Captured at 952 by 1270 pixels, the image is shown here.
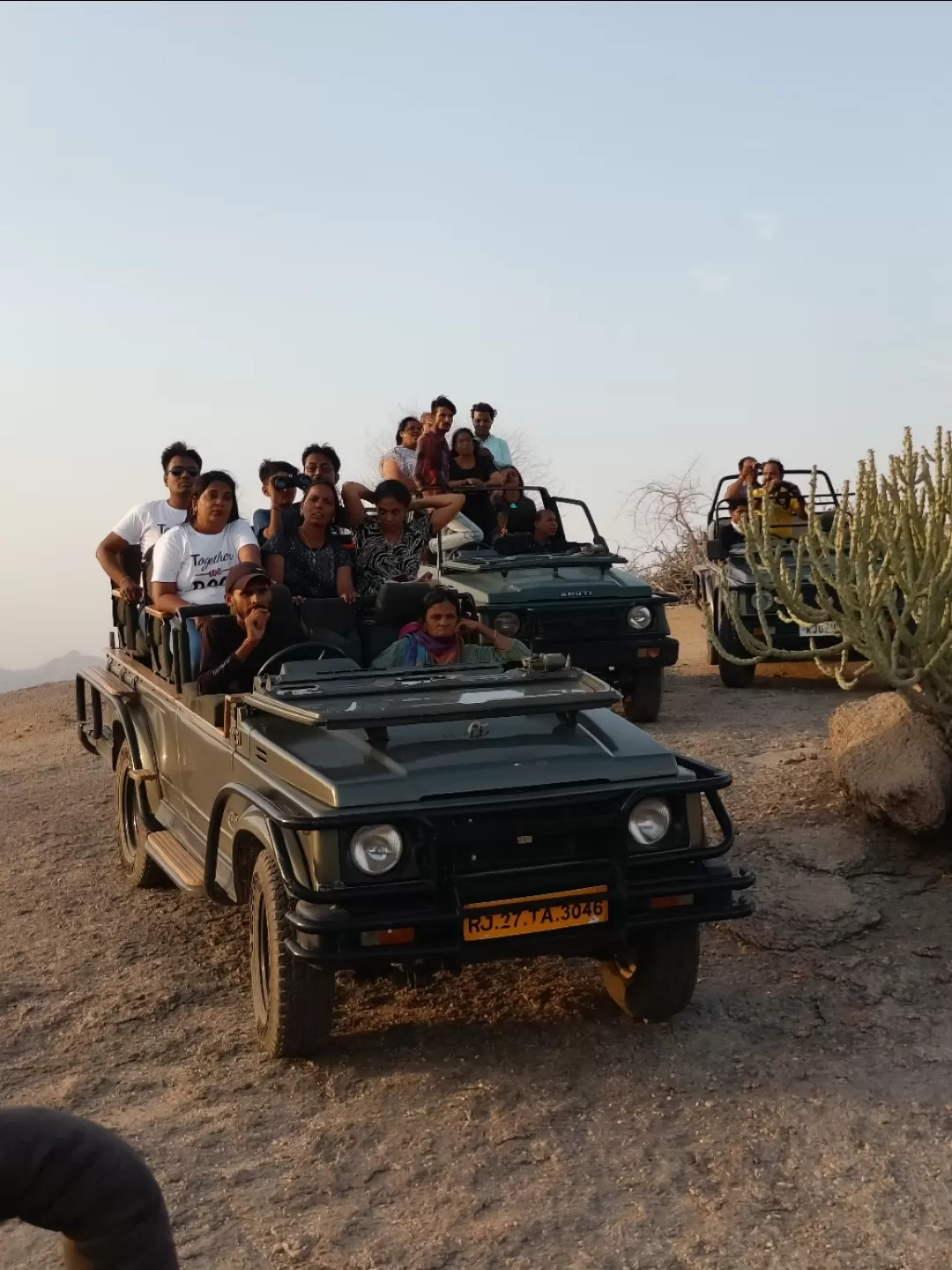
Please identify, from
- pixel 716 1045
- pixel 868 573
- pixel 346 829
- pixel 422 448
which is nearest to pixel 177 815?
pixel 346 829

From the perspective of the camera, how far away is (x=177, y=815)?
228 inches

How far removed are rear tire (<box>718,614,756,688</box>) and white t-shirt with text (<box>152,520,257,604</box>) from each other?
5.42 meters

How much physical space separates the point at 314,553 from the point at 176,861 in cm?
190

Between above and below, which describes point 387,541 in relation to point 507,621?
above

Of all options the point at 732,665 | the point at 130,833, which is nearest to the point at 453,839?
the point at 130,833

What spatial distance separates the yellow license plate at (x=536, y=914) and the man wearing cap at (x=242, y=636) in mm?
1681

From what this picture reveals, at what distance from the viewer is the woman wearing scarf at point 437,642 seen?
5.40 m

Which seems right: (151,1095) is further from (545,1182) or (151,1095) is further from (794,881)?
(794,881)

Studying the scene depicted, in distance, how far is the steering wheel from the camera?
16.9 ft

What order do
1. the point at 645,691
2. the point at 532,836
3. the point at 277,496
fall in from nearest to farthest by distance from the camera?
the point at 532,836 < the point at 277,496 < the point at 645,691

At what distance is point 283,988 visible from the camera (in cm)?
405

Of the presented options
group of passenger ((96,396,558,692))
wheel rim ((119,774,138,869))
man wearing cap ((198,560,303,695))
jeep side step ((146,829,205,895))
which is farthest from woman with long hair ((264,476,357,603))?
jeep side step ((146,829,205,895))

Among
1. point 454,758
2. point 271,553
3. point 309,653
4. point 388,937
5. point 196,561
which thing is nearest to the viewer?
point 388,937

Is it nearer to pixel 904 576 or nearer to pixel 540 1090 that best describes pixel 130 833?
pixel 540 1090
